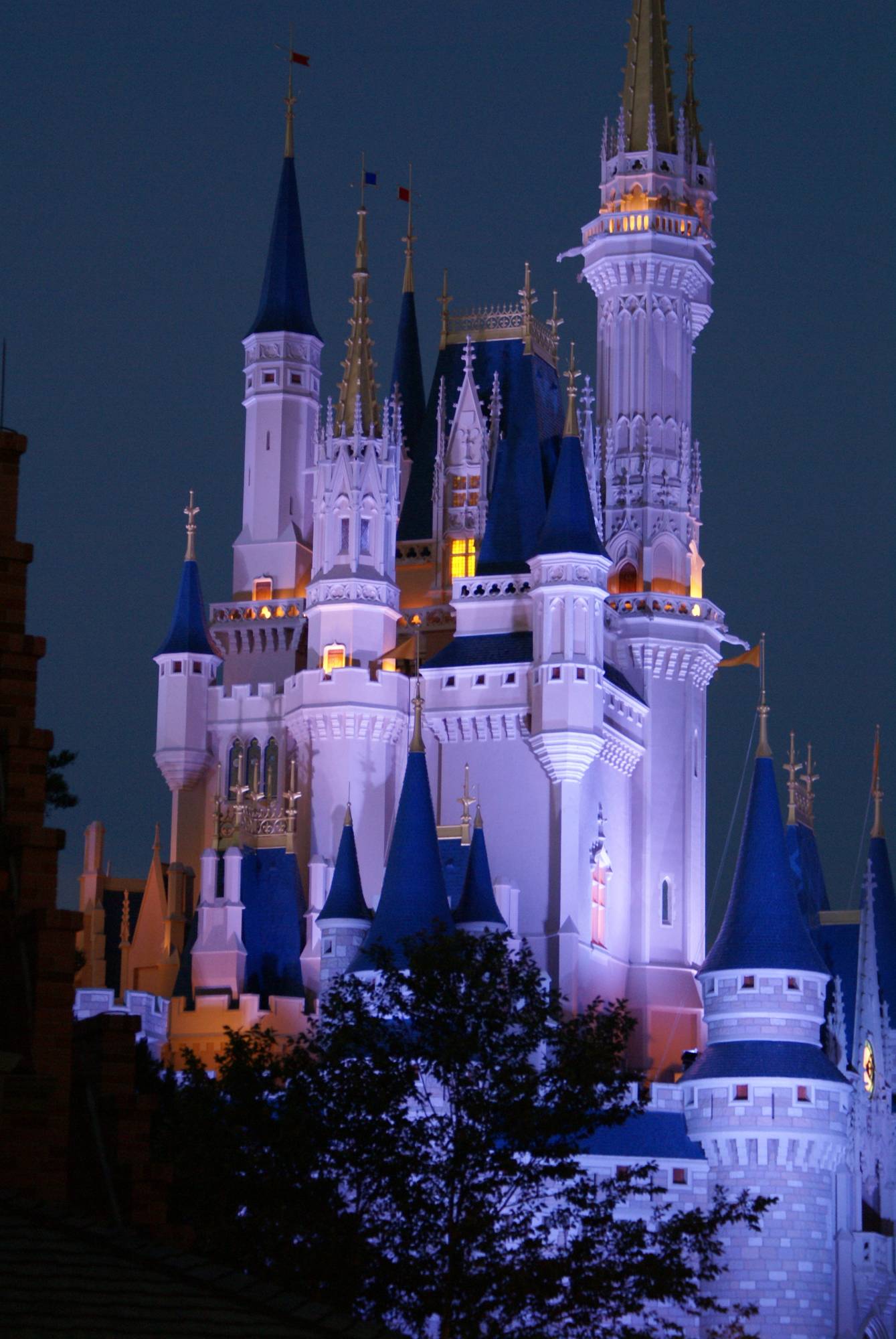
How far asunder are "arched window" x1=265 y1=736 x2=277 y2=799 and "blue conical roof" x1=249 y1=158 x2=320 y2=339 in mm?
10778

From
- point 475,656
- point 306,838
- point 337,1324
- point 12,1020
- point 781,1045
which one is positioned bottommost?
point 337,1324

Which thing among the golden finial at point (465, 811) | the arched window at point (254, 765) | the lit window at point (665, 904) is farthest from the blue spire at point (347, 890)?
the lit window at point (665, 904)

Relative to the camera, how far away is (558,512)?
68188mm

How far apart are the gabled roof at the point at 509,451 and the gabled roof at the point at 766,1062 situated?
1601cm

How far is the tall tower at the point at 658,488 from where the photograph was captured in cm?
7044

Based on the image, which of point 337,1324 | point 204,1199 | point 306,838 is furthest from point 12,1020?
point 306,838

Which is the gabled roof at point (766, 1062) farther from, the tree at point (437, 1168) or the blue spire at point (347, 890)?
the tree at point (437, 1168)

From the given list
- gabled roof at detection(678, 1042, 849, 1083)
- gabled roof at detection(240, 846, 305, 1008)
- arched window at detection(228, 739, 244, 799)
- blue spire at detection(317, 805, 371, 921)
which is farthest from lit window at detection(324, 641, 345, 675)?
gabled roof at detection(678, 1042, 849, 1083)

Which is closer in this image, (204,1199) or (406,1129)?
(204,1199)

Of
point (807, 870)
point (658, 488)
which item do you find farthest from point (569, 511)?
point (807, 870)

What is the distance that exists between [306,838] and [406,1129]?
86.2 ft

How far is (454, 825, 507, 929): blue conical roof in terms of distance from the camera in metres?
60.3

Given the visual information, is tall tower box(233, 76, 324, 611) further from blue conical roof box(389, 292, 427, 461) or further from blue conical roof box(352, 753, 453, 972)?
blue conical roof box(352, 753, 453, 972)

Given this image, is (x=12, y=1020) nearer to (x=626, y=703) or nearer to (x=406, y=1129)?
(x=406, y=1129)
